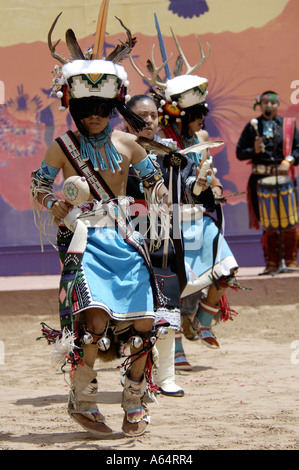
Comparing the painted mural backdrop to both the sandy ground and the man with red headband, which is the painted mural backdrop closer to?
the man with red headband

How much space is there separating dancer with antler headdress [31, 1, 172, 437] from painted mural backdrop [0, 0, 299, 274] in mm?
6215

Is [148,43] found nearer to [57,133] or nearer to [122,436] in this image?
[57,133]

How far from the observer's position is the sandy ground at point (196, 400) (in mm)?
4336

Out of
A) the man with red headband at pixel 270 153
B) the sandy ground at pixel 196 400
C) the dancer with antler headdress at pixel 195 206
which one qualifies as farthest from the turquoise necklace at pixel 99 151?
the man with red headband at pixel 270 153

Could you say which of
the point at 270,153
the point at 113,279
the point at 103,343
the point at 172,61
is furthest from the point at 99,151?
the point at 172,61

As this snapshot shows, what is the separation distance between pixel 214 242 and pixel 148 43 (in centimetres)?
516

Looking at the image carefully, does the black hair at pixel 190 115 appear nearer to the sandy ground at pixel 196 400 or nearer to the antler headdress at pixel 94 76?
the antler headdress at pixel 94 76

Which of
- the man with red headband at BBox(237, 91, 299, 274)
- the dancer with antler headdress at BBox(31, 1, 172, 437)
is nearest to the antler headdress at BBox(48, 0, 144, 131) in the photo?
the dancer with antler headdress at BBox(31, 1, 172, 437)

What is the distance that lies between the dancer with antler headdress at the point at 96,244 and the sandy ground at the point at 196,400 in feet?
0.83

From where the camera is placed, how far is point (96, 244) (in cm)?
451

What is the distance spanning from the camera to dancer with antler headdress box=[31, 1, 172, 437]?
4.41 meters

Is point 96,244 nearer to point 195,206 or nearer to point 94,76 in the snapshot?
point 94,76

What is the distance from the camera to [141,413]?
14.8ft
